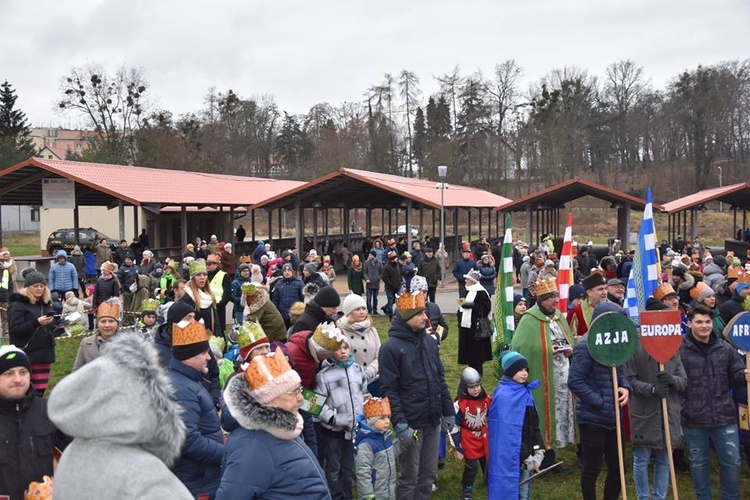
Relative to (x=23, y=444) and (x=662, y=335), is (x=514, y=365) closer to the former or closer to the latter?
(x=662, y=335)

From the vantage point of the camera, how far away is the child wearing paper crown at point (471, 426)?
20.2ft

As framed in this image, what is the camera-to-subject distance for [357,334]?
247 inches

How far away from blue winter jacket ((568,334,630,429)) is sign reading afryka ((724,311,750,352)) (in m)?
0.92

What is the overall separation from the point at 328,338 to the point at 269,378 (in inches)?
80.8

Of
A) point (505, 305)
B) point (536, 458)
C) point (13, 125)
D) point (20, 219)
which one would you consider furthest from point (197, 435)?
point (13, 125)

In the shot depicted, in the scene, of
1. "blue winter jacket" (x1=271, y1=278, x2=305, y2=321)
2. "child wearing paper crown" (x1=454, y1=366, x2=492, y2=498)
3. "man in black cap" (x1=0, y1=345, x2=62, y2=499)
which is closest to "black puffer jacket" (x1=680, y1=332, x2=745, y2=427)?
"child wearing paper crown" (x1=454, y1=366, x2=492, y2=498)

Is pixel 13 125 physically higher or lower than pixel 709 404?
higher

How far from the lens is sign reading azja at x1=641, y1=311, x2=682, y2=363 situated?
5.53 meters

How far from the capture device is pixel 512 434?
5.46 meters

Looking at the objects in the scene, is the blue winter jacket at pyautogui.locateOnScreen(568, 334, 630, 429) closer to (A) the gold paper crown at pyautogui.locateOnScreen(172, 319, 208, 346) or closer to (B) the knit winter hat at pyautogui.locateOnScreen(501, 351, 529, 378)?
(B) the knit winter hat at pyautogui.locateOnScreen(501, 351, 529, 378)

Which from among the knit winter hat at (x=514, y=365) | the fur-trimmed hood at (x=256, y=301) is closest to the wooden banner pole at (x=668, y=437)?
the knit winter hat at (x=514, y=365)

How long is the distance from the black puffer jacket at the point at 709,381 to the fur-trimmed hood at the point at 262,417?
385cm

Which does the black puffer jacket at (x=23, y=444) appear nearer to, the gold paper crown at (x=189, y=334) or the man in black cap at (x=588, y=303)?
the gold paper crown at (x=189, y=334)

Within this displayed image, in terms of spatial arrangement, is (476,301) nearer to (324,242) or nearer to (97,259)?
(97,259)
